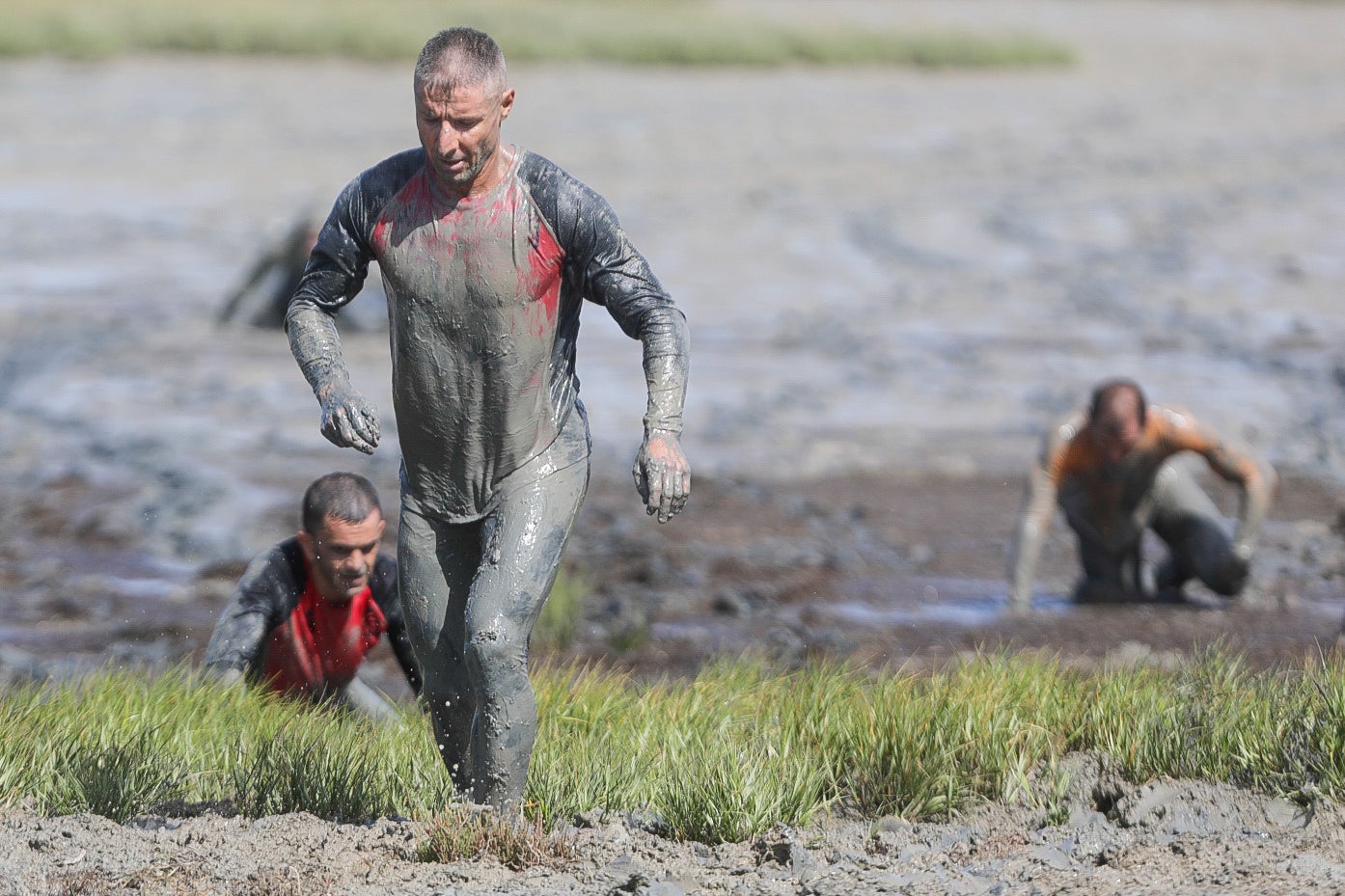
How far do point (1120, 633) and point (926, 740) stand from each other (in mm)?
3843

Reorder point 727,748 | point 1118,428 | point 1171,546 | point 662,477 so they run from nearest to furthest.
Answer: point 662,477, point 727,748, point 1118,428, point 1171,546

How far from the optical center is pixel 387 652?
876 cm

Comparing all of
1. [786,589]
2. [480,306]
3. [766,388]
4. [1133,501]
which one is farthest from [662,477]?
[766,388]

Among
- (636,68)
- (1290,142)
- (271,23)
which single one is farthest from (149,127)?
(1290,142)

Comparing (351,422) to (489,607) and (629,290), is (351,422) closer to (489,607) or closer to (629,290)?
(489,607)

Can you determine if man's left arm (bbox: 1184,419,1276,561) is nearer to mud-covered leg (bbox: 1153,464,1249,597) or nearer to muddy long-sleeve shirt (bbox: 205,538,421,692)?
mud-covered leg (bbox: 1153,464,1249,597)

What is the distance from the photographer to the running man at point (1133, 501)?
9320mm

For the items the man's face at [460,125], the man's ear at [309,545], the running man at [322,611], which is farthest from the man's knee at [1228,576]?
the man's face at [460,125]

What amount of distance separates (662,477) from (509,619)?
0.54 meters

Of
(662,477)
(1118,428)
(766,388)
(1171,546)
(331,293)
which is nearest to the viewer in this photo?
(662,477)

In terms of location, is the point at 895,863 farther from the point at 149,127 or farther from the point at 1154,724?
the point at 149,127

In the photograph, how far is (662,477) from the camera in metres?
4.52

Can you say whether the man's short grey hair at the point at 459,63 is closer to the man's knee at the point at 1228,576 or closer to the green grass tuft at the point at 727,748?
the green grass tuft at the point at 727,748

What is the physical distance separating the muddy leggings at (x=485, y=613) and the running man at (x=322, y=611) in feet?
3.89
